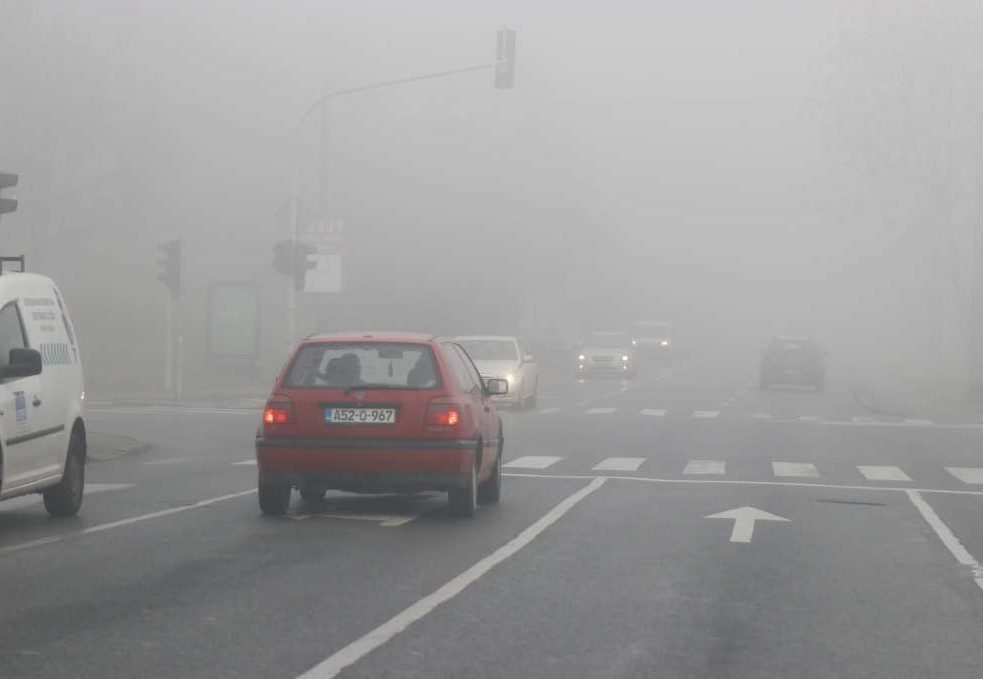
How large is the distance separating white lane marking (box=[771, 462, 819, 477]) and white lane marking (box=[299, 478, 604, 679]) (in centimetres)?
610

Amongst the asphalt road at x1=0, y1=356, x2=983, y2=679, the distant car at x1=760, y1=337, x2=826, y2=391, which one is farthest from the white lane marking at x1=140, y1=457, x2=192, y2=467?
the distant car at x1=760, y1=337, x2=826, y2=391

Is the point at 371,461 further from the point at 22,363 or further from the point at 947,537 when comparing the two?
the point at 947,537

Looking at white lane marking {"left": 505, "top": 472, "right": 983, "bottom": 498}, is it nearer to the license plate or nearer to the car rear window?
the car rear window

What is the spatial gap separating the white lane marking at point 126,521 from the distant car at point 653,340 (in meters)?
64.0

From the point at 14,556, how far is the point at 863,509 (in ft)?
26.3

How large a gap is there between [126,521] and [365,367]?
228cm

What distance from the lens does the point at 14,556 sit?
36.3ft

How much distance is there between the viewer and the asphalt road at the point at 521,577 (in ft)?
25.7

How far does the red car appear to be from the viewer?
13.3 meters

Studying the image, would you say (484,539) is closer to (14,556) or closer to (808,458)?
(14,556)

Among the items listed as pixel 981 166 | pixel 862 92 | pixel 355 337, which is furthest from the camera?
pixel 862 92

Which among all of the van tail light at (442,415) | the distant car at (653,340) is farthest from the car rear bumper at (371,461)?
the distant car at (653,340)

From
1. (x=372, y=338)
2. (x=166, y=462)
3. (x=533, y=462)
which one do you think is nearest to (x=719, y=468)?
(x=533, y=462)

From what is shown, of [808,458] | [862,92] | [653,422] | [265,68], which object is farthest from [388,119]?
[808,458]
